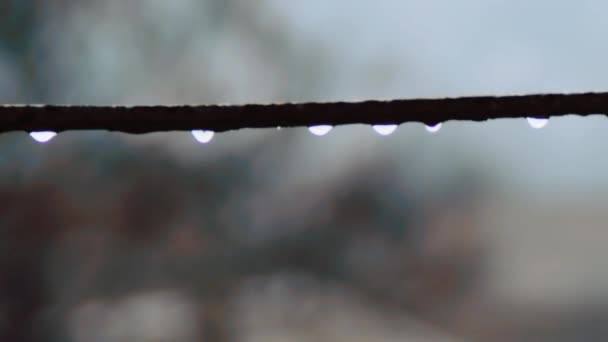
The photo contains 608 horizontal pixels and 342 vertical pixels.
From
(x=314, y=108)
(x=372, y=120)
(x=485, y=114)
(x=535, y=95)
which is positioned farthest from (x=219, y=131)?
(x=535, y=95)

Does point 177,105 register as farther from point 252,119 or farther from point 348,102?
point 348,102

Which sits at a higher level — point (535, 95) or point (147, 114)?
point (535, 95)

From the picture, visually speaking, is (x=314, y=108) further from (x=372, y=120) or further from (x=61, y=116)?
(x=61, y=116)

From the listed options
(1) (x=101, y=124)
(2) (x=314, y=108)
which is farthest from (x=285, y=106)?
(1) (x=101, y=124)

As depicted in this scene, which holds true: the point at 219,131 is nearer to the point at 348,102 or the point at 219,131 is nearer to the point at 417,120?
the point at 348,102

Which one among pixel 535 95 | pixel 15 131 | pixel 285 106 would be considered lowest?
pixel 15 131

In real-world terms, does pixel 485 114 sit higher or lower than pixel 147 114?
higher
